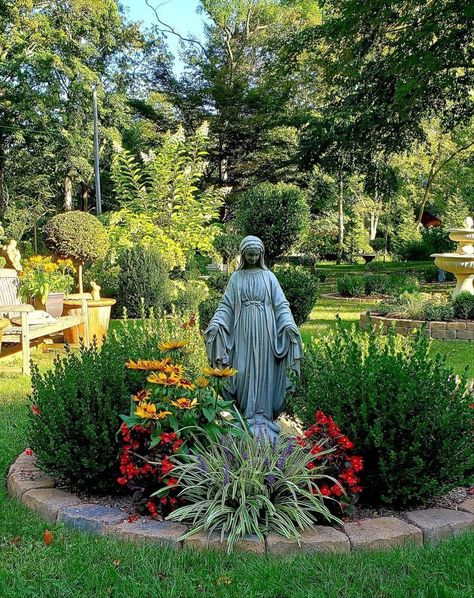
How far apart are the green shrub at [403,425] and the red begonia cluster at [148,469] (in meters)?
0.99

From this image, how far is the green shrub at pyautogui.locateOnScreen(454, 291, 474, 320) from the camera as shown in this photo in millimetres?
10438

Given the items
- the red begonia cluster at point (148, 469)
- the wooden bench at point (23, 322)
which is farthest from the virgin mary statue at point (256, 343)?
the wooden bench at point (23, 322)

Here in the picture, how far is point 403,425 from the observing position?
3375mm

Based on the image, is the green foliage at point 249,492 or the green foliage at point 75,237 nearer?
the green foliage at point 249,492

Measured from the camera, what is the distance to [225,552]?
116 inches

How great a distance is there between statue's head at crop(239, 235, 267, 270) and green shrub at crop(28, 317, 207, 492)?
89 centimetres

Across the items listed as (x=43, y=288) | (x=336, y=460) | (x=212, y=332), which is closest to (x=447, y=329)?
(x=43, y=288)

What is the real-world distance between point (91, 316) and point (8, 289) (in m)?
1.45

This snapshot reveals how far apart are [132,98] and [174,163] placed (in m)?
18.6

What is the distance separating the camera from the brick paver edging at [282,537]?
2.97 meters

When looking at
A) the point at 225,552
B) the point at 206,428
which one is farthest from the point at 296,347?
the point at 225,552

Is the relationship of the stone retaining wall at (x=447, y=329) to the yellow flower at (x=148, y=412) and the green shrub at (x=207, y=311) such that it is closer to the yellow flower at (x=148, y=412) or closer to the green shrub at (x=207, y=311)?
the green shrub at (x=207, y=311)

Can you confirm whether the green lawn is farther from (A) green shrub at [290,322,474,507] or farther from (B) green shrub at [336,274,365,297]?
(B) green shrub at [336,274,365,297]

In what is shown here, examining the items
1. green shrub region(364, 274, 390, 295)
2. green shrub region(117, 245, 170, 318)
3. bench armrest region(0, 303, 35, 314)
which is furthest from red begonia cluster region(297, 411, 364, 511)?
green shrub region(364, 274, 390, 295)
